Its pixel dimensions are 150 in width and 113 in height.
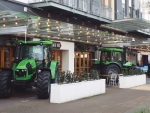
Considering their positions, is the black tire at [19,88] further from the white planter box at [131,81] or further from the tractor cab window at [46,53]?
the white planter box at [131,81]

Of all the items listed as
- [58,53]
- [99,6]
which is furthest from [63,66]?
[99,6]

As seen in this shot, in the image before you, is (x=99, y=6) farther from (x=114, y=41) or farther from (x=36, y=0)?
(x=36, y=0)

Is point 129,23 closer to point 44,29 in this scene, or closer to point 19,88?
point 44,29

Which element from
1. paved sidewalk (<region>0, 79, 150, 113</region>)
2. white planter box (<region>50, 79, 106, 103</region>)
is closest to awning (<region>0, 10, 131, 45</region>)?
white planter box (<region>50, 79, 106, 103</region>)

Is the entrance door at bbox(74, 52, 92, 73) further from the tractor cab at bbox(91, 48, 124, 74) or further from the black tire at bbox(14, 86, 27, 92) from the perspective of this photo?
the black tire at bbox(14, 86, 27, 92)

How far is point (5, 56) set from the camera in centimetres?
1900

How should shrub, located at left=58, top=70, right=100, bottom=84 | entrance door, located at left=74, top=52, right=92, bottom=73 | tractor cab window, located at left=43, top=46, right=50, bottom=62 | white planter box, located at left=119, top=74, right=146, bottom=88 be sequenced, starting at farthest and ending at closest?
entrance door, located at left=74, top=52, right=92, bottom=73
white planter box, located at left=119, top=74, right=146, bottom=88
tractor cab window, located at left=43, top=46, right=50, bottom=62
shrub, located at left=58, top=70, right=100, bottom=84

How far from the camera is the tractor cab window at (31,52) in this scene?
14711mm

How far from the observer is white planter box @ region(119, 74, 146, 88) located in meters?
19.8

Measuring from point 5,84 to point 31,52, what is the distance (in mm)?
2198

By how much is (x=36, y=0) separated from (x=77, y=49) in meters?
7.65

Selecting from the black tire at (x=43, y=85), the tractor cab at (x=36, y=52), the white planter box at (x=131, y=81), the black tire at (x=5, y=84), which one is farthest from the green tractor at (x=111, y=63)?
the black tire at (x=5, y=84)

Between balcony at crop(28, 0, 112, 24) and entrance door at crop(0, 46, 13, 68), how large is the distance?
128 inches

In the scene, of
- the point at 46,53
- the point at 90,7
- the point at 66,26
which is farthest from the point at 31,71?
the point at 90,7
